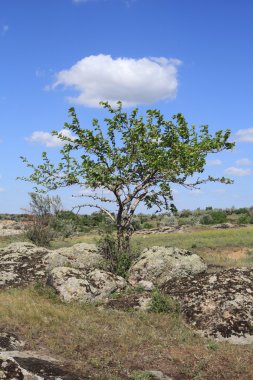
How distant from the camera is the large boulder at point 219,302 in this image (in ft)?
39.2

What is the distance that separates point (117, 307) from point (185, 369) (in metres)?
4.81

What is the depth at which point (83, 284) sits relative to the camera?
1484 cm

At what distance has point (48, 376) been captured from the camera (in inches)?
310

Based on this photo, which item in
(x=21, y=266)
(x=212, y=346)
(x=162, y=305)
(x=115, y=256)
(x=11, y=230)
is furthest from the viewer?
(x=11, y=230)

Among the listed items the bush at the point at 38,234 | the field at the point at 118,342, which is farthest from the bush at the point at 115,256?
→ the bush at the point at 38,234

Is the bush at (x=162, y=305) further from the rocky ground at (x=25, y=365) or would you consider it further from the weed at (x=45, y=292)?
the rocky ground at (x=25, y=365)

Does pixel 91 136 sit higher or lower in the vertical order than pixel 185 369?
higher

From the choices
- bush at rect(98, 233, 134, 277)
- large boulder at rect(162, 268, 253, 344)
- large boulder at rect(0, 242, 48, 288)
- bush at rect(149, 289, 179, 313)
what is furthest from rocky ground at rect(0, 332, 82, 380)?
bush at rect(98, 233, 134, 277)

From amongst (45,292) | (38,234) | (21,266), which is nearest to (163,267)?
(45,292)

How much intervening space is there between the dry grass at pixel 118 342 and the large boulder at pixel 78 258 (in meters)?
4.66

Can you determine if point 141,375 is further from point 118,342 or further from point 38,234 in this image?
point 38,234

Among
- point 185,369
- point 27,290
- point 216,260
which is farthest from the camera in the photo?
point 216,260

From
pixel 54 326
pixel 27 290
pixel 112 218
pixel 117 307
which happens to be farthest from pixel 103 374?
pixel 112 218

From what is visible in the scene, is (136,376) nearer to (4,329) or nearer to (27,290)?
(4,329)
